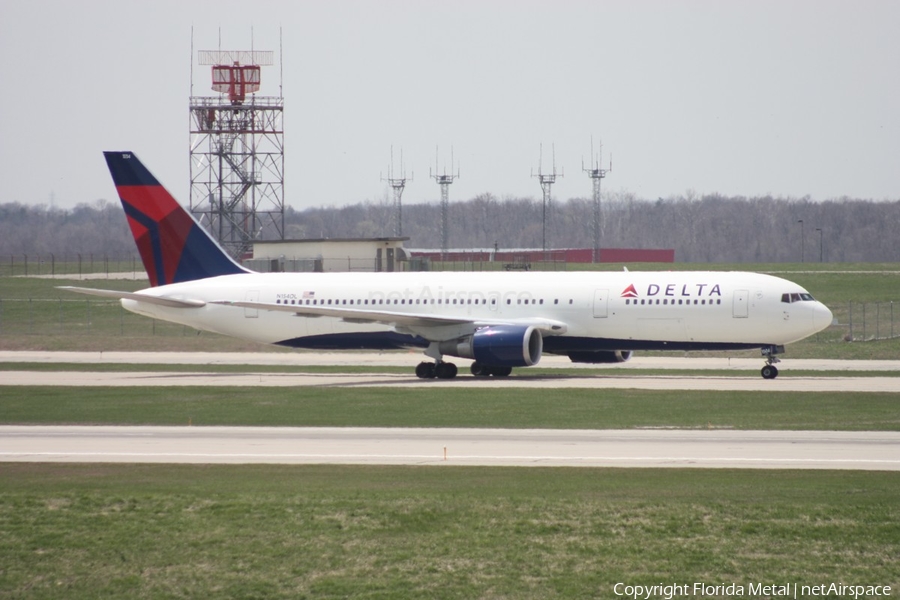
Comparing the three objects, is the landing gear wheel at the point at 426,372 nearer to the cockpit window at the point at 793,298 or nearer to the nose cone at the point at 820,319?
the cockpit window at the point at 793,298

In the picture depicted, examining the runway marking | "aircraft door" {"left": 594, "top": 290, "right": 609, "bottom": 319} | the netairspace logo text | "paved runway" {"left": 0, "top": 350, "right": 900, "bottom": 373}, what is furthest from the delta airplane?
the netairspace logo text

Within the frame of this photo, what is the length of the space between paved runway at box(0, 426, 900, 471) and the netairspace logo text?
6.80 m

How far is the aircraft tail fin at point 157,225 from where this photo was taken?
49.3 meters

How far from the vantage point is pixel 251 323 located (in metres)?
49.1

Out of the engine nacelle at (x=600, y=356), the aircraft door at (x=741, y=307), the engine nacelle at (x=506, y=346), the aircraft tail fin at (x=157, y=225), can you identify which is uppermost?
the aircraft tail fin at (x=157, y=225)

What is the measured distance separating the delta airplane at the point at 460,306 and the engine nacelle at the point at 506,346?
0.16 feet

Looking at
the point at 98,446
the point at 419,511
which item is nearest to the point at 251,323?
the point at 98,446

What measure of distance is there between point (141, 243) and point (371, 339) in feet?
35.1

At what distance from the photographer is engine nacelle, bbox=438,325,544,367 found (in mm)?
43188

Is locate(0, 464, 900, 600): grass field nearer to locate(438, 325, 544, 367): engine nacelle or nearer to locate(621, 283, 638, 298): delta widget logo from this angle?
locate(438, 325, 544, 367): engine nacelle

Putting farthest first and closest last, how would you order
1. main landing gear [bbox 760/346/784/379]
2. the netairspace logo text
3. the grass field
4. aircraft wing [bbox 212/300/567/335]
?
aircraft wing [bbox 212/300/567/335] < main landing gear [bbox 760/346/784/379] < the grass field < the netairspace logo text

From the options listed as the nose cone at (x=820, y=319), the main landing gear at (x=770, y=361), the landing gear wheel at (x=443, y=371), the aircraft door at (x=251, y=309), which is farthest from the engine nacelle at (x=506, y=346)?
the nose cone at (x=820, y=319)

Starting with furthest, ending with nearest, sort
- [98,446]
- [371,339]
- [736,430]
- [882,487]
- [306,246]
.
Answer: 1. [306,246]
2. [371,339]
3. [736,430]
4. [98,446]
5. [882,487]

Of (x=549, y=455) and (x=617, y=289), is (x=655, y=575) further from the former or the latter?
(x=617, y=289)
